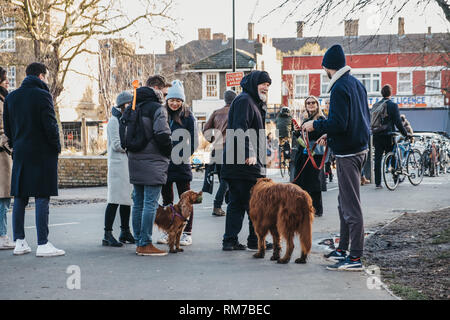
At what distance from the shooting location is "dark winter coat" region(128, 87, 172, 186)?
726cm

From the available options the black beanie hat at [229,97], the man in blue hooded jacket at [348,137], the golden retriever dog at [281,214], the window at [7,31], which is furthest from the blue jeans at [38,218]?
the window at [7,31]

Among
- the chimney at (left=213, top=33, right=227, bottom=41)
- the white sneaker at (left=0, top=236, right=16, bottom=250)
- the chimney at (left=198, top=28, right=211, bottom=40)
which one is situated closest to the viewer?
the white sneaker at (left=0, top=236, right=16, bottom=250)

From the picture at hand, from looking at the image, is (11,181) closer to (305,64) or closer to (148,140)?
(148,140)

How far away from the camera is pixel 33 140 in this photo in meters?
7.25

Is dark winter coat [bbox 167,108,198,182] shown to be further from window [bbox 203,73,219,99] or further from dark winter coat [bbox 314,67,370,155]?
window [bbox 203,73,219,99]

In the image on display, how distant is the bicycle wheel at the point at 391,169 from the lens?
49.6 feet

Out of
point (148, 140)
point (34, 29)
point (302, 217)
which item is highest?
point (34, 29)

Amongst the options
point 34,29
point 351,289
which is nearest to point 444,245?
point 351,289

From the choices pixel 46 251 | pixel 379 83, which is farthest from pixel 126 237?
pixel 379 83

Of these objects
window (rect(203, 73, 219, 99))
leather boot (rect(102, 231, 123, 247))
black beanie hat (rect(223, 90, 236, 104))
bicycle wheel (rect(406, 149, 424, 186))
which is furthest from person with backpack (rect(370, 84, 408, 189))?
window (rect(203, 73, 219, 99))

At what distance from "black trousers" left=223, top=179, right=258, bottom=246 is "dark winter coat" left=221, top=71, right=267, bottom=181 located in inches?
4.0

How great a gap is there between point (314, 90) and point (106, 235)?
51.7 metres

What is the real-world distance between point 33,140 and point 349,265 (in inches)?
149
